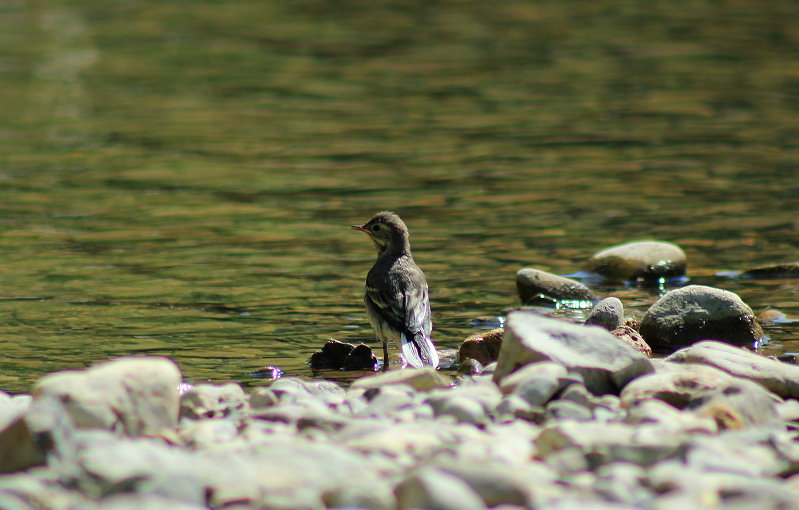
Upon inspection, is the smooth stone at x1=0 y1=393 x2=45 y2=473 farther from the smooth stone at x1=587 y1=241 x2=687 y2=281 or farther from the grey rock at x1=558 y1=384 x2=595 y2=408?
the smooth stone at x1=587 y1=241 x2=687 y2=281

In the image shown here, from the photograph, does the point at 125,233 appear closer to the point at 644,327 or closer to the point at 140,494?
the point at 644,327

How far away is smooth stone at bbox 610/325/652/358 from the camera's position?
8.29 metres

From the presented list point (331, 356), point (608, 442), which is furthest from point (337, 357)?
point (608, 442)

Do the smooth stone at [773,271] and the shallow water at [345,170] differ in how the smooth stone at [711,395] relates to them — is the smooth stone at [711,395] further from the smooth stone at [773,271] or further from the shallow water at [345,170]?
the smooth stone at [773,271]

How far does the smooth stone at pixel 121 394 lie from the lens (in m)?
5.62

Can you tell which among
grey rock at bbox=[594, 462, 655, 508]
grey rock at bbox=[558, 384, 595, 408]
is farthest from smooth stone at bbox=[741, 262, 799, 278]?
grey rock at bbox=[594, 462, 655, 508]

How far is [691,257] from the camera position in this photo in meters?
11.8

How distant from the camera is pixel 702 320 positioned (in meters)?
8.73

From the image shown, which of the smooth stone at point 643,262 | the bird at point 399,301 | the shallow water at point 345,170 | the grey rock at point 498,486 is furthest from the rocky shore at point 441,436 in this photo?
the smooth stone at point 643,262

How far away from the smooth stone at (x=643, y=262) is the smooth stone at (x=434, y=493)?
675 cm

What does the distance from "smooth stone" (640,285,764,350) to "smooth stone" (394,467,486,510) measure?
4503 mm

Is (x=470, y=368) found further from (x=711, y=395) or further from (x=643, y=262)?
(x=643, y=262)

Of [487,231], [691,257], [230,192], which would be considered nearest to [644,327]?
[691,257]

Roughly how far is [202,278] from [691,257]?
4627 millimetres
